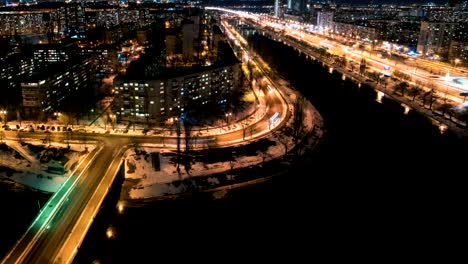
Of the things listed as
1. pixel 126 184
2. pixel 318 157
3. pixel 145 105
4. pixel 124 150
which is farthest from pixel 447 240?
pixel 145 105

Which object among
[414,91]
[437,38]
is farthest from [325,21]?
[414,91]

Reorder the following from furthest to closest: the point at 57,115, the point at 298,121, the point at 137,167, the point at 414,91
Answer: the point at 414,91 < the point at 57,115 < the point at 298,121 < the point at 137,167

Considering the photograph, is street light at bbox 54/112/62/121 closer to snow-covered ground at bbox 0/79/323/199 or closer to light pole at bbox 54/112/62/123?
light pole at bbox 54/112/62/123

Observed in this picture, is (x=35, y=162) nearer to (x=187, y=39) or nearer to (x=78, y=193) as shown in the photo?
(x=78, y=193)

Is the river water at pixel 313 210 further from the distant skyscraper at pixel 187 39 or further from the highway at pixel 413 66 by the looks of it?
the distant skyscraper at pixel 187 39

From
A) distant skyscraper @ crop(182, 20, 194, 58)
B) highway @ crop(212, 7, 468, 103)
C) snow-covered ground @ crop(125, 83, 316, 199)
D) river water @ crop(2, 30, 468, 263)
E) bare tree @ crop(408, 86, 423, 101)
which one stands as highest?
distant skyscraper @ crop(182, 20, 194, 58)

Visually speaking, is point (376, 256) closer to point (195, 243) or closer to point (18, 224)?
point (195, 243)

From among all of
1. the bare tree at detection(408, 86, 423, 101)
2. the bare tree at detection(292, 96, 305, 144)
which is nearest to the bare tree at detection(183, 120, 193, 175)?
the bare tree at detection(292, 96, 305, 144)
